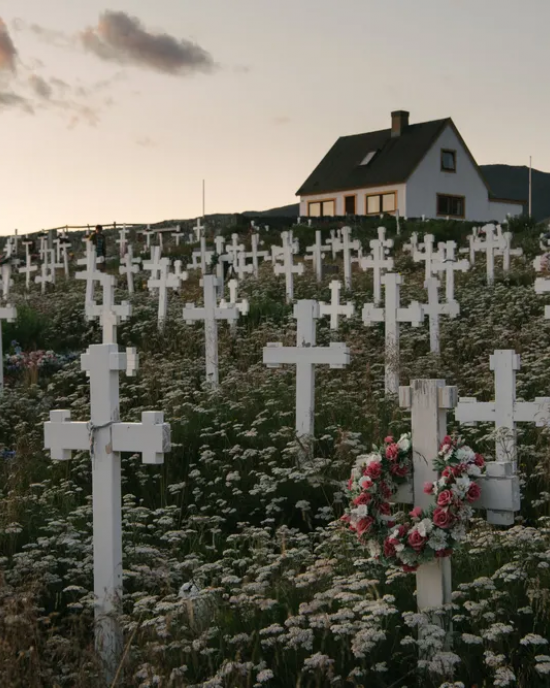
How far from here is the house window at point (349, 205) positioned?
4716 centimetres

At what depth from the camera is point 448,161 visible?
46.8m

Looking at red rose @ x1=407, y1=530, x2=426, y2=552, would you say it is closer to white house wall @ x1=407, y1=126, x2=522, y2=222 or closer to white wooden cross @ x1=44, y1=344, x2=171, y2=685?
white wooden cross @ x1=44, y1=344, x2=171, y2=685

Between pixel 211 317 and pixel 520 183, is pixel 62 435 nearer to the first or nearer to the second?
pixel 211 317

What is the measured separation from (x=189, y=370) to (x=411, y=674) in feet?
27.7

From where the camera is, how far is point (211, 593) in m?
4.99

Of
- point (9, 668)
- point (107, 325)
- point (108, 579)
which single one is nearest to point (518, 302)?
point (107, 325)

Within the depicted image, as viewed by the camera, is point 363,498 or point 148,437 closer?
point 363,498

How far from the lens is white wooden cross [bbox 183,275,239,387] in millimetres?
12377

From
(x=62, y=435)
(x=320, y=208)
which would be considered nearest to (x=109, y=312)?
(x=62, y=435)

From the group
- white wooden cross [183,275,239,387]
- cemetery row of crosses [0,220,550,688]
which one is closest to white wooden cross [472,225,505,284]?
cemetery row of crosses [0,220,550,688]

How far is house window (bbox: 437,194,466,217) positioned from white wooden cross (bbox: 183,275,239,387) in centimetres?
3470

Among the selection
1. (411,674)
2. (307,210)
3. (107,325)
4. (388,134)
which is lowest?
(411,674)

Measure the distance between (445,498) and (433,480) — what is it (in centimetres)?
26

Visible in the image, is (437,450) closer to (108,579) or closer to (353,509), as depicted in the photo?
(353,509)
